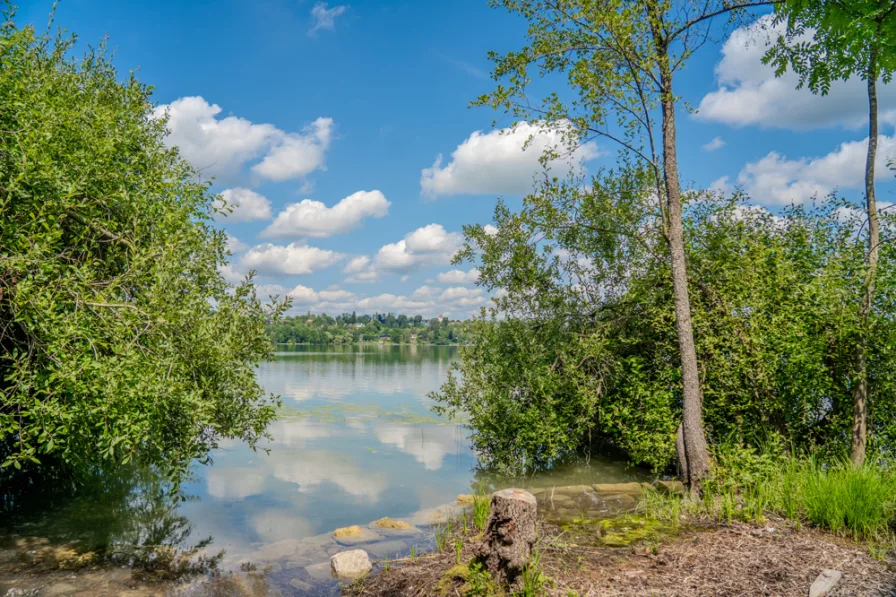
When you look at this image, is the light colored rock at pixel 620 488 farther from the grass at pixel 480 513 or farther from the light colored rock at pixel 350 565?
the light colored rock at pixel 350 565

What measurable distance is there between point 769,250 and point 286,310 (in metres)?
9.45

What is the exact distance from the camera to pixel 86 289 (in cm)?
808

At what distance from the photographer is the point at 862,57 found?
9883mm

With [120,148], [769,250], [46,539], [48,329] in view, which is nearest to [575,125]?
[769,250]

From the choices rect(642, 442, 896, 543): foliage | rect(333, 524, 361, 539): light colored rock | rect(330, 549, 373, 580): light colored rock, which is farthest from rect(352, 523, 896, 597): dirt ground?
rect(333, 524, 361, 539): light colored rock

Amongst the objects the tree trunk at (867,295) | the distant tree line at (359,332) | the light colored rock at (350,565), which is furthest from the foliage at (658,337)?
Answer: the distant tree line at (359,332)

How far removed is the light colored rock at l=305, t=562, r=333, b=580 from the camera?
783 centimetres

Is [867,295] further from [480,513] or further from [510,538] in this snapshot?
[510,538]

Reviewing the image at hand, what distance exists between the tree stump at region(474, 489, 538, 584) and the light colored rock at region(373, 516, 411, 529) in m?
4.89

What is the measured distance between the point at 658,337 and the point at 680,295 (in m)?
3.75

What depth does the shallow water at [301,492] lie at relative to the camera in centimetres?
973

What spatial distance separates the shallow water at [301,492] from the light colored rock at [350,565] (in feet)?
1.43

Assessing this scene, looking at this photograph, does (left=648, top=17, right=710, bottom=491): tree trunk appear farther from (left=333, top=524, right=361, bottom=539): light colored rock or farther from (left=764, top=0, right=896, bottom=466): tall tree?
(left=333, top=524, right=361, bottom=539): light colored rock

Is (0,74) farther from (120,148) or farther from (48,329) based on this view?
(48,329)
